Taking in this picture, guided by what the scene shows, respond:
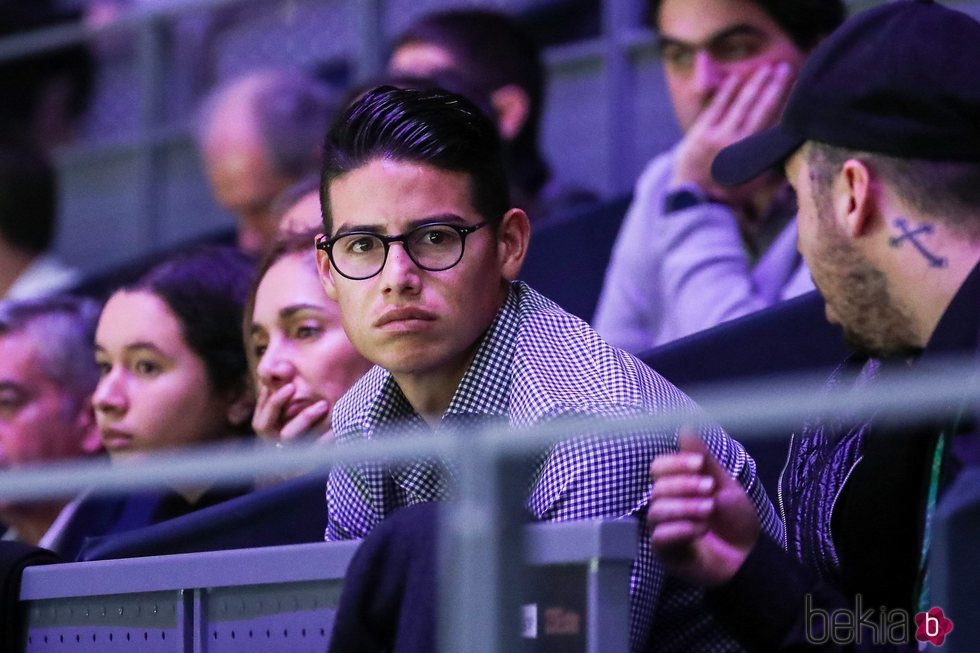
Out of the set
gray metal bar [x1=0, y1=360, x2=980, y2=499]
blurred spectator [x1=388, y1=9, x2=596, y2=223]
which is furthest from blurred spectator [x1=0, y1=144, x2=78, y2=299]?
gray metal bar [x1=0, y1=360, x2=980, y2=499]

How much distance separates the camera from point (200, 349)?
288cm

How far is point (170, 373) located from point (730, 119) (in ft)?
3.79

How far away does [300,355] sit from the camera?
8.49 feet

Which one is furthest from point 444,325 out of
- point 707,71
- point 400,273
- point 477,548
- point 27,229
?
point 27,229

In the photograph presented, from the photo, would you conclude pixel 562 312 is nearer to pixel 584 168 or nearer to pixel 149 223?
pixel 584 168

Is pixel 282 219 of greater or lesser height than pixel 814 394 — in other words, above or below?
above

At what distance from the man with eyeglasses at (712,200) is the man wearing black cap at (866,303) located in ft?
2.69

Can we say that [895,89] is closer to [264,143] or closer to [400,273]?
[400,273]

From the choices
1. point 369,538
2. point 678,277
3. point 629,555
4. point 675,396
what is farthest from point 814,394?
point 678,277

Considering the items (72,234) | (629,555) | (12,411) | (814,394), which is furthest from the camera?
(72,234)

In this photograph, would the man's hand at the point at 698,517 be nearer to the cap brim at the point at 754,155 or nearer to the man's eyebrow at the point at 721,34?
the cap brim at the point at 754,155

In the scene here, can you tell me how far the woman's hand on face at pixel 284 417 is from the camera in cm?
252

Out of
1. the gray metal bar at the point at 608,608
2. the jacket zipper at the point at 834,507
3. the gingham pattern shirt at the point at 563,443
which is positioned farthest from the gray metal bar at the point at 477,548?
the jacket zipper at the point at 834,507

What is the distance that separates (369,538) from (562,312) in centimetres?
48
